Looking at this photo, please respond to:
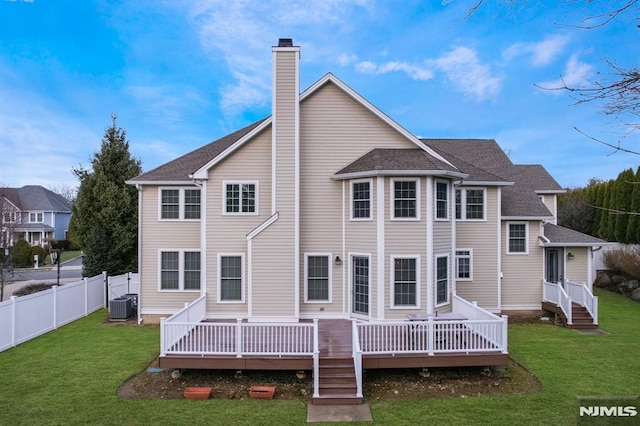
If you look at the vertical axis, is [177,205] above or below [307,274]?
above

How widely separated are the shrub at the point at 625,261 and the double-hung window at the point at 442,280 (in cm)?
1632

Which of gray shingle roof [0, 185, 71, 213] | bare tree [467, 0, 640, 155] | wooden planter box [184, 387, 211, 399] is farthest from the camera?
gray shingle roof [0, 185, 71, 213]

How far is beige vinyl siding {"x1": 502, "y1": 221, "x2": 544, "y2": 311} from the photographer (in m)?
15.7

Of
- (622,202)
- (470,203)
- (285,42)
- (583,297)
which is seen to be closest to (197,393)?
(285,42)

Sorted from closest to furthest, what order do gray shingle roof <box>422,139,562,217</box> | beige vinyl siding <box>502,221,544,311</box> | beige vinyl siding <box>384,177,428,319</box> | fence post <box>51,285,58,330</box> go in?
1. beige vinyl siding <box>384,177,428,319</box>
2. fence post <box>51,285,58,330</box>
3. gray shingle roof <box>422,139,562,217</box>
4. beige vinyl siding <box>502,221,544,311</box>

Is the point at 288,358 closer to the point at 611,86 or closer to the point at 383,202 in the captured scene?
the point at 383,202

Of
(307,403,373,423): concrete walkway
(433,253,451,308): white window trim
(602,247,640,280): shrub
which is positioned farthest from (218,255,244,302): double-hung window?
(602,247,640,280): shrub

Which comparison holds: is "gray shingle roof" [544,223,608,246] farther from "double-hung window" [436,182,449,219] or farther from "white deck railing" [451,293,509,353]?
"white deck railing" [451,293,509,353]

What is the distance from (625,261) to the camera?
71.6 ft

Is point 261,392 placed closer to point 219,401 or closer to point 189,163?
point 219,401

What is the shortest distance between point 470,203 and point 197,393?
1214 cm

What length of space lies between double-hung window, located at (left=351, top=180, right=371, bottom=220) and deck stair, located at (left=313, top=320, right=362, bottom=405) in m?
4.09

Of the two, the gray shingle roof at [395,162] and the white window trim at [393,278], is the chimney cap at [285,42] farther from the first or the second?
the white window trim at [393,278]

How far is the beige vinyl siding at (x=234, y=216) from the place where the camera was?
42.8 ft
